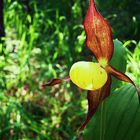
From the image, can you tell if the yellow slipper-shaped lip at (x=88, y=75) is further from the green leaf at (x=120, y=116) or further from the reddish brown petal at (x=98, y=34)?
the green leaf at (x=120, y=116)

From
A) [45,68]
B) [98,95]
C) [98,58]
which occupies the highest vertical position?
[98,58]

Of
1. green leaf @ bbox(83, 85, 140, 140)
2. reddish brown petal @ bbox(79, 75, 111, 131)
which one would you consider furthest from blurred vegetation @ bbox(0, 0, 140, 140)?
reddish brown petal @ bbox(79, 75, 111, 131)

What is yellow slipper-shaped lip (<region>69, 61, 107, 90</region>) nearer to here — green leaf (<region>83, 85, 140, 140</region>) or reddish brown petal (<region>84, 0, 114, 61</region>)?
reddish brown petal (<region>84, 0, 114, 61</region>)

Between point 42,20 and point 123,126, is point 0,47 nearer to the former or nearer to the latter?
point 42,20

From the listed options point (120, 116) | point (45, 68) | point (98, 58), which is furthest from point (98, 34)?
point (45, 68)

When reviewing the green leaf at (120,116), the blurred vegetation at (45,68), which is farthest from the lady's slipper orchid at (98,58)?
the blurred vegetation at (45,68)

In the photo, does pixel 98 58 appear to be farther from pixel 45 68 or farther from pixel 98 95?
pixel 45 68

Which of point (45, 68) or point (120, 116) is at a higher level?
point (120, 116)
